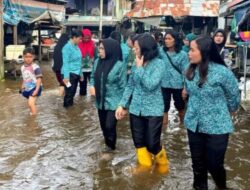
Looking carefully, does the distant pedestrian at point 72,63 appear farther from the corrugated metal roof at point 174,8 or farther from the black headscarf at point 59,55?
the corrugated metal roof at point 174,8

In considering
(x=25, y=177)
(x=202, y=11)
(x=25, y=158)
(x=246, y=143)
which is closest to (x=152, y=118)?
(x=25, y=177)

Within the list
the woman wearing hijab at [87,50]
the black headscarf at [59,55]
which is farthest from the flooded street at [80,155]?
the woman wearing hijab at [87,50]

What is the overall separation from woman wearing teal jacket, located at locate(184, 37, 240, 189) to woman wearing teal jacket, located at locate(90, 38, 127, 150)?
5.47ft

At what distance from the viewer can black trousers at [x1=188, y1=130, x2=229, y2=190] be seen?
420 centimetres

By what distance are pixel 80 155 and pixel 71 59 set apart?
3568 mm

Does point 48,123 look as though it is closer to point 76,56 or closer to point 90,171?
point 76,56

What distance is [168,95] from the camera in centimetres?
730

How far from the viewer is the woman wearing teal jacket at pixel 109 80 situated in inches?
Answer: 226

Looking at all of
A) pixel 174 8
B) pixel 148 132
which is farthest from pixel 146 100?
pixel 174 8

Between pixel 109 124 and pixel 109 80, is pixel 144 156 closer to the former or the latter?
pixel 109 124

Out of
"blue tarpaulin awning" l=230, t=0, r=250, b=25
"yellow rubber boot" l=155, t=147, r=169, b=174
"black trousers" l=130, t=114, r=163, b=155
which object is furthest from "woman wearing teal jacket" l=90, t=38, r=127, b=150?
"blue tarpaulin awning" l=230, t=0, r=250, b=25

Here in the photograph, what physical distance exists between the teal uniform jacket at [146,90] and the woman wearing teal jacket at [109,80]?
702 millimetres

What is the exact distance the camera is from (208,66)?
4.12 m

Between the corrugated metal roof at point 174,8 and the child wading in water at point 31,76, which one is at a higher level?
the corrugated metal roof at point 174,8
